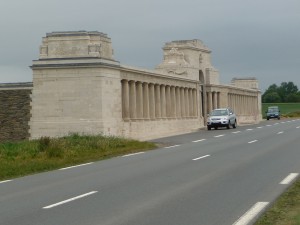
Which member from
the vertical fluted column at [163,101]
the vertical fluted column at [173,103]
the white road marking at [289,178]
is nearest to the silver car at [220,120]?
the vertical fluted column at [163,101]


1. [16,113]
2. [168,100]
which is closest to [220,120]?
[168,100]

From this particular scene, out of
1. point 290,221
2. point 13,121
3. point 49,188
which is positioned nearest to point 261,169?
point 49,188

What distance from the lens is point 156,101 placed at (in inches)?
2068

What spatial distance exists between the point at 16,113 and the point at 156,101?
50.6 ft

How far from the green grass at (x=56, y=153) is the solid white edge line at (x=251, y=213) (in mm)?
8288

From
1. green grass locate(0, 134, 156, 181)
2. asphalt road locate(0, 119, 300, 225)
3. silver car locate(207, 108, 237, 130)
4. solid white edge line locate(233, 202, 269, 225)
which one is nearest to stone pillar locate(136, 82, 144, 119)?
silver car locate(207, 108, 237, 130)

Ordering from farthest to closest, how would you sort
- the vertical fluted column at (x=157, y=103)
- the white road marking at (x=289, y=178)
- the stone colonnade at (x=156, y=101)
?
the vertical fluted column at (x=157, y=103), the stone colonnade at (x=156, y=101), the white road marking at (x=289, y=178)

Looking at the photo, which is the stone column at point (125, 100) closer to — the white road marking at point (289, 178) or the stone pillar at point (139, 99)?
the stone pillar at point (139, 99)

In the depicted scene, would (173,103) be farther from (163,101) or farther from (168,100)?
(163,101)

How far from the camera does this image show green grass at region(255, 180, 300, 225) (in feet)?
28.7

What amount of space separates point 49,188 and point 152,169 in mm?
4132

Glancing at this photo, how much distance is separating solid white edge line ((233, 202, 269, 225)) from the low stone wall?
30.6 m

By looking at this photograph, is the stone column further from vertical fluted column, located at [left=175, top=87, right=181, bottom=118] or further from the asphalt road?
the asphalt road

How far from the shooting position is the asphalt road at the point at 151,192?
9.41 meters
